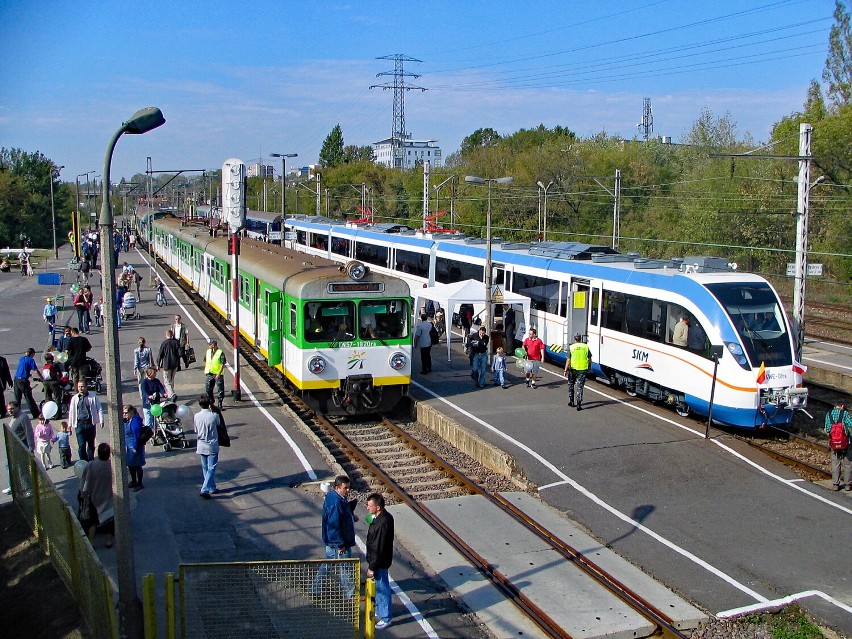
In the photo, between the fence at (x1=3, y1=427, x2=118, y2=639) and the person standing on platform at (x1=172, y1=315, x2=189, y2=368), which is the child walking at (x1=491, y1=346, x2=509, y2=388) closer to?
the person standing on platform at (x1=172, y1=315, x2=189, y2=368)

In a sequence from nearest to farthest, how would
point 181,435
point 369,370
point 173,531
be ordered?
point 173,531, point 181,435, point 369,370

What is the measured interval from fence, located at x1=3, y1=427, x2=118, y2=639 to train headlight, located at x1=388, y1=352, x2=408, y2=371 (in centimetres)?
720

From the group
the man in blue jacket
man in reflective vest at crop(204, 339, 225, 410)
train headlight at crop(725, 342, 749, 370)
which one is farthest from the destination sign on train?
the man in blue jacket

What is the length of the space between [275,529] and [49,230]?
71075 millimetres

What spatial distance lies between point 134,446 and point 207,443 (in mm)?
1034

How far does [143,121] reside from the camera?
278 inches

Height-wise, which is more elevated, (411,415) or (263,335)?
(263,335)

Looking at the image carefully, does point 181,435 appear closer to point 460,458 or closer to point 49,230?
point 460,458

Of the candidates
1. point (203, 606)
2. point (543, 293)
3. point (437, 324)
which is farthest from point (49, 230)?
point (203, 606)

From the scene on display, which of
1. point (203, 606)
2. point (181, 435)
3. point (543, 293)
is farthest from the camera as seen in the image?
point (543, 293)

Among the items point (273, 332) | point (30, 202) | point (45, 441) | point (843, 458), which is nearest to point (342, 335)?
point (273, 332)

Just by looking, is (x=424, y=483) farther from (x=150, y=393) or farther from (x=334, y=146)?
(x=334, y=146)

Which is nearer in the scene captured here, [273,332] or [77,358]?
[77,358]

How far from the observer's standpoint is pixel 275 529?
416 inches
